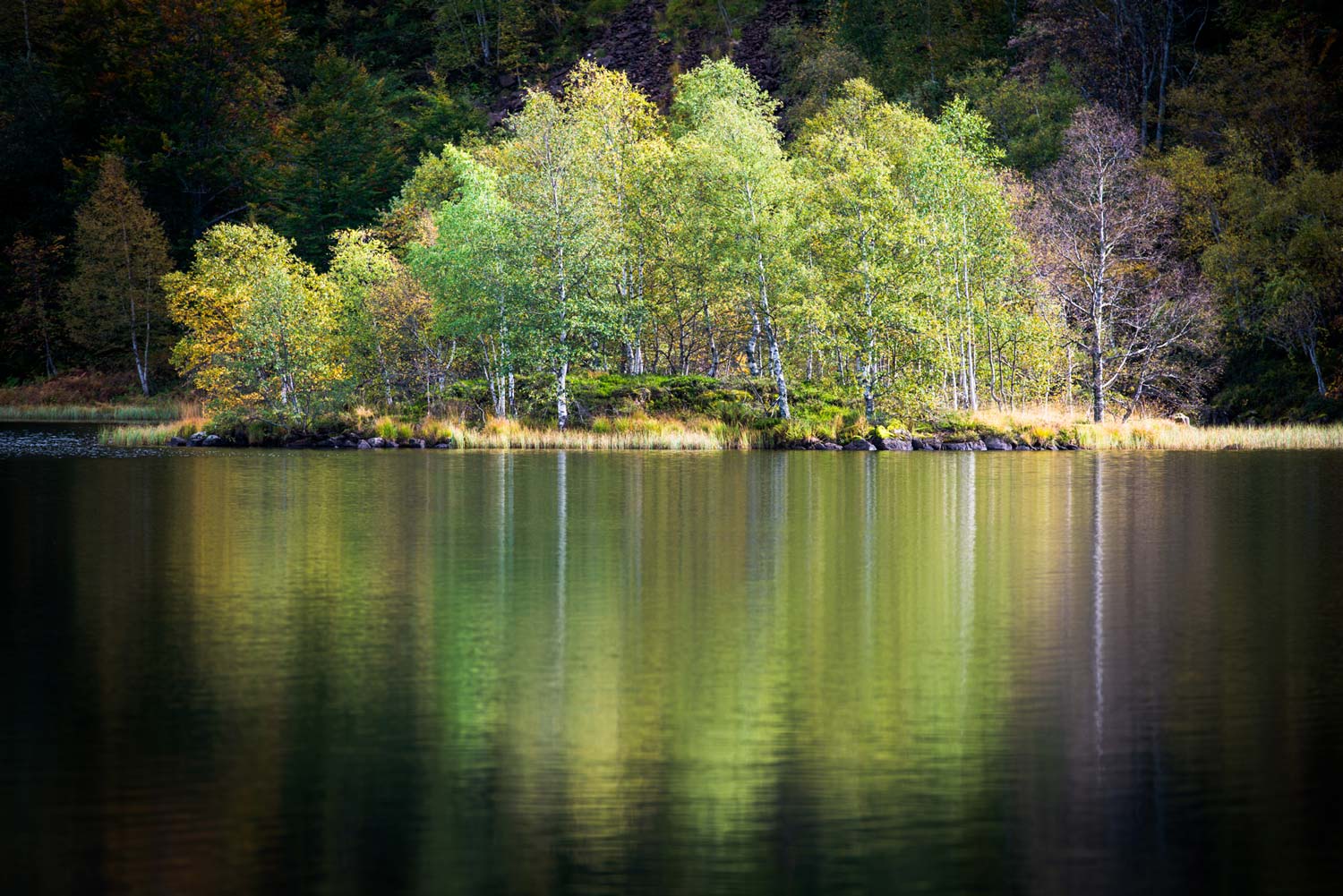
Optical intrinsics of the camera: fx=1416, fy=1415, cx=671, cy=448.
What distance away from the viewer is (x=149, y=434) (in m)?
65.0

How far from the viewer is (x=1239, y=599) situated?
68.3 feet

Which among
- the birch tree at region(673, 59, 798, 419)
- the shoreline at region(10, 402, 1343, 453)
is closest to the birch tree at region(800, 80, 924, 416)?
the birch tree at region(673, 59, 798, 419)

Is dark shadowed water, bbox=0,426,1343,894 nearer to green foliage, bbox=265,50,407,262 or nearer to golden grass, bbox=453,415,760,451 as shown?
golden grass, bbox=453,415,760,451

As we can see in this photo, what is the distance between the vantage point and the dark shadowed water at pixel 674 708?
10547 millimetres

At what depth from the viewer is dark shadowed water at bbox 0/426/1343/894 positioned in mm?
10547

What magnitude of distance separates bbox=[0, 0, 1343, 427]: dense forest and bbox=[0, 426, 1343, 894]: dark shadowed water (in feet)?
102

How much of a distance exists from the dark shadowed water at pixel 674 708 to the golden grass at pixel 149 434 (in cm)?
3602

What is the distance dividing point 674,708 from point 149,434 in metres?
56.1

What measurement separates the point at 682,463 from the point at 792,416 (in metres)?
11.5

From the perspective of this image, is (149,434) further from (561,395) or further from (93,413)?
(93,413)

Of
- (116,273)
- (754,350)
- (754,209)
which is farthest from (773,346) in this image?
(116,273)

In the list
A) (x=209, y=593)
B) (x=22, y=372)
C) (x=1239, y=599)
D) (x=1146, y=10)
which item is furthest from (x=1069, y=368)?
(x=22, y=372)

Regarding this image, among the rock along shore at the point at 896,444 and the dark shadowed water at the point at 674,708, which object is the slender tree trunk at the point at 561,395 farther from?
the dark shadowed water at the point at 674,708

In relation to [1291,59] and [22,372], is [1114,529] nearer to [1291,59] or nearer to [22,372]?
[1291,59]
